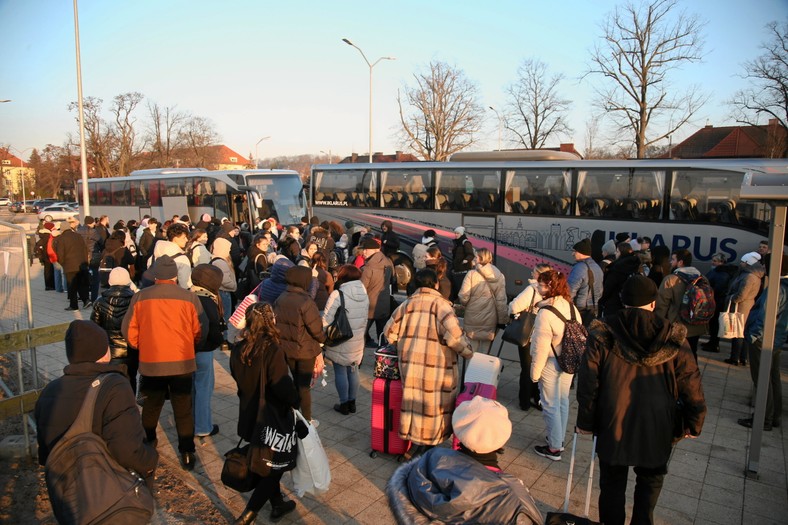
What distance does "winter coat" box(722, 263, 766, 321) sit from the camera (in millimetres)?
7281

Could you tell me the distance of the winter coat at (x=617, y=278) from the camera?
8.22m

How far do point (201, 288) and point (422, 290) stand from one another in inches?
102

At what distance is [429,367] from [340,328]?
1.43 meters

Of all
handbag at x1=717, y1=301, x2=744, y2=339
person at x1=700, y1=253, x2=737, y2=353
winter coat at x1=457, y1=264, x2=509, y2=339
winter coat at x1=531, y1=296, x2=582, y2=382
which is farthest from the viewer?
person at x1=700, y1=253, x2=737, y2=353

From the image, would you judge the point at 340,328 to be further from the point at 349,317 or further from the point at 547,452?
the point at 547,452

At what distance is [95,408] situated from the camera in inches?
112

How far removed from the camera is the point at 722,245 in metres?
11.9

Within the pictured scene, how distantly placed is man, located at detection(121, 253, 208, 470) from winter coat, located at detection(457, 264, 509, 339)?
10.8 ft

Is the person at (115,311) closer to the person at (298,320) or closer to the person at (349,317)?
the person at (298,320)

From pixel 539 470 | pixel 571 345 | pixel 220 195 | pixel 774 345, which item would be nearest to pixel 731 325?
pixel 774 345

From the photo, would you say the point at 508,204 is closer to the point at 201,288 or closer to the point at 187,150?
the point at 201,288

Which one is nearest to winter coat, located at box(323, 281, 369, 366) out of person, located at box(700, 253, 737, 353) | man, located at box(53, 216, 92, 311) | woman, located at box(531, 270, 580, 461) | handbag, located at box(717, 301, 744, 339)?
woman, located at box(531, 270, 580, 461)

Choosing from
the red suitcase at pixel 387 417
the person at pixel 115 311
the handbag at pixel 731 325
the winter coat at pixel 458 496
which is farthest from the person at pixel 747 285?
the person at pixel 115 311

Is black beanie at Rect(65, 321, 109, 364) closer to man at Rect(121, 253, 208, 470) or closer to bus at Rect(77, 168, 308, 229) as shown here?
man at Rect(121, 253, 208, 470)
